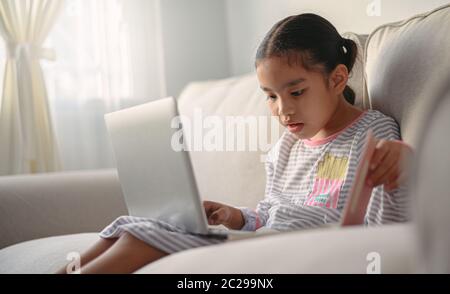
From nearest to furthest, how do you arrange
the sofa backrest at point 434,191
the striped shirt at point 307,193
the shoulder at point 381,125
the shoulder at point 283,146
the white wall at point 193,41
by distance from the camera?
the sofa backrest at point 434,191 < the striped shirt at point 307,193 < the shoulder at point 381,125 < the shoulder at point 283,146 < the white wall at point 193,41

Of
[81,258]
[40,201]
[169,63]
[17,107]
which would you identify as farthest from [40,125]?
[81,258]

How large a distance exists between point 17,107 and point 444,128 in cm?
228

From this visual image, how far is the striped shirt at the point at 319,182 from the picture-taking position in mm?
1089

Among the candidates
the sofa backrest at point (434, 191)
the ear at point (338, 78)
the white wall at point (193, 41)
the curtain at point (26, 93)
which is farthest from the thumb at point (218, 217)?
the white wall at point (193, 41)

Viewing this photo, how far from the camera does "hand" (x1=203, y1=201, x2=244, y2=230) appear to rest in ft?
4.18

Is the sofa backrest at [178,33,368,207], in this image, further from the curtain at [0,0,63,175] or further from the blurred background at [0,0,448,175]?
the curtain at [0,0,63,175]

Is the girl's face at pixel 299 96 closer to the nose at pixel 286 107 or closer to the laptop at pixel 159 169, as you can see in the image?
the nose at pixel 286 107

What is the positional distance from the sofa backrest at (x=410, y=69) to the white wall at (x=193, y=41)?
1734mm

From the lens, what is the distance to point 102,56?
2816 mm

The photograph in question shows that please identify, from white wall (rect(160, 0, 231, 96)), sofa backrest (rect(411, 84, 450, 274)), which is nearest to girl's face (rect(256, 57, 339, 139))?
sofa backrest (rect(411, 84, 450, 274))

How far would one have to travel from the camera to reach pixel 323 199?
1.25 meters

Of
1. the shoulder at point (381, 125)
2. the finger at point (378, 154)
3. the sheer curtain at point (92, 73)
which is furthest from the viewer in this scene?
the sheer curtain at point (92, 73)

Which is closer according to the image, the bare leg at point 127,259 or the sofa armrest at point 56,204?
the bare leg at point 127,259

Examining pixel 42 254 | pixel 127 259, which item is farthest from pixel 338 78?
pixel 42 254
